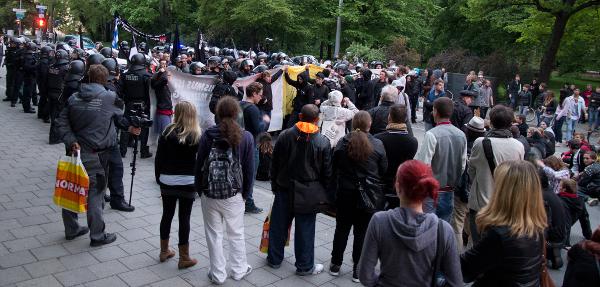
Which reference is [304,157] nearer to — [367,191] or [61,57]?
[367,191]

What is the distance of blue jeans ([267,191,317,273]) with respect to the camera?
18.7 feet

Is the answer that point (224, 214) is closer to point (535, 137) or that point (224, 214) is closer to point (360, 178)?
point (360, 178)

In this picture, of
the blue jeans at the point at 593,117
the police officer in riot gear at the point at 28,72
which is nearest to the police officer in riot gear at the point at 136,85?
the police officer in riot gear at the point at 28,72

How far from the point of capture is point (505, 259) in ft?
10.2

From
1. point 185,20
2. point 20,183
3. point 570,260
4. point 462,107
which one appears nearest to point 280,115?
point 462,107

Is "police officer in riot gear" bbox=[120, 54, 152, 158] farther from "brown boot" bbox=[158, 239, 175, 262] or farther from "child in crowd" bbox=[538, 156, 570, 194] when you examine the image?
"child in crowd" bbox=[538, 156, 570, 194]

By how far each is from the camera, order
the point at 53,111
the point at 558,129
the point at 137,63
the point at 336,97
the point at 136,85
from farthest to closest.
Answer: the point at 558,129 → the point at 53,111 → the point at 137,63 → the point at 136,85 → the point at 336,97

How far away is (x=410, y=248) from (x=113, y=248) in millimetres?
4169

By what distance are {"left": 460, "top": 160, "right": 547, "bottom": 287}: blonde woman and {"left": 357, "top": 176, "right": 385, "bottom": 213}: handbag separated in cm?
211

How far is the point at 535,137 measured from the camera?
9969mm

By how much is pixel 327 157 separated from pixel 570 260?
265cm

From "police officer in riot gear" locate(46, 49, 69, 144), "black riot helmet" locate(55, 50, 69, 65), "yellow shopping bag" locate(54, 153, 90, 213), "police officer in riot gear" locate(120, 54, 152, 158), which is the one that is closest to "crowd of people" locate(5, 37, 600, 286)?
"yellow shopping bag" locate(54, 153, 90, 213)

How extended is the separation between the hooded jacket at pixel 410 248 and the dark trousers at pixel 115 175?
16.1 ft

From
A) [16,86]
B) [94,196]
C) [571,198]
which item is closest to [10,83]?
[16,86]
